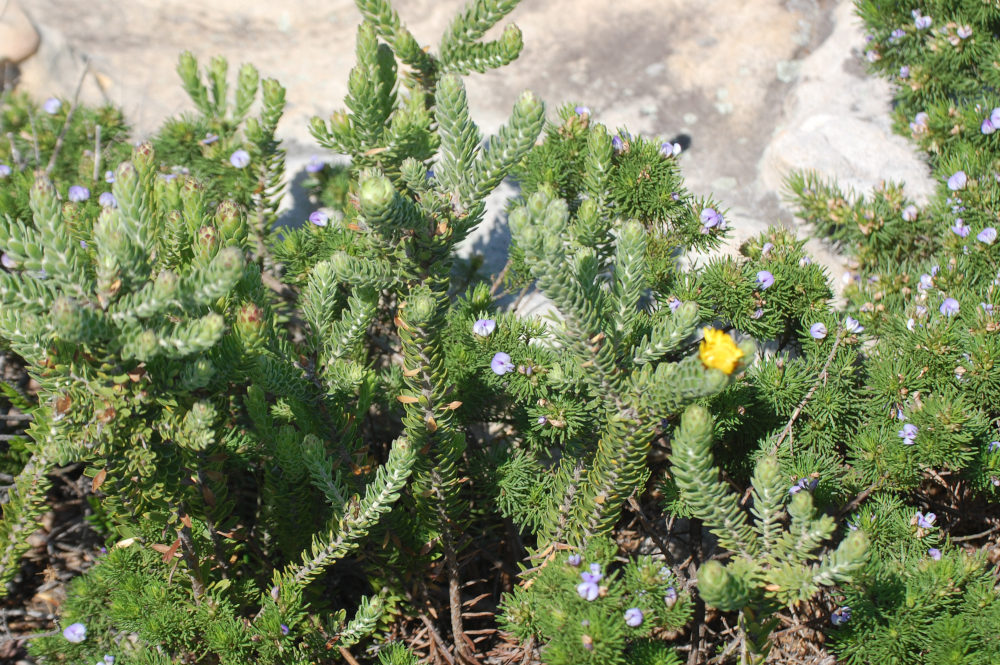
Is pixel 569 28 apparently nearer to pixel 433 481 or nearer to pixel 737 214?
pixel 737 214

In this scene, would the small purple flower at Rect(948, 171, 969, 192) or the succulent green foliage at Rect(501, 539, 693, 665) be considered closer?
the succulent green foliage at Rect(501, 539, 693, 665)

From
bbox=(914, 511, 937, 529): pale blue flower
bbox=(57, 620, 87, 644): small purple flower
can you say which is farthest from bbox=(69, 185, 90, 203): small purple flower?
bbox=(914, 511, 937, 529): pale blue flower

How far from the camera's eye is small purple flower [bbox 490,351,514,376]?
2348 mm

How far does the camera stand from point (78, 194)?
2.99 metres

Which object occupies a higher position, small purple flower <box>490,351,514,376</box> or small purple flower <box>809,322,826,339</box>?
small purple flower <box>490,351,514,376</box>

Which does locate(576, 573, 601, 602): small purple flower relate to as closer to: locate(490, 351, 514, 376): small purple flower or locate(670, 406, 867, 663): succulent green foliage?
locate(670, 406, 867, 663): succulent green foliage

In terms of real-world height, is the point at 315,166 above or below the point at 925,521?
above

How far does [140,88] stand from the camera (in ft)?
14.5

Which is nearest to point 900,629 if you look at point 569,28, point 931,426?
point 931,426

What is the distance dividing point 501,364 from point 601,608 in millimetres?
748

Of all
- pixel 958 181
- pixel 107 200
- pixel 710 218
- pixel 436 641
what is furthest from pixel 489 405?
pixel 958 181

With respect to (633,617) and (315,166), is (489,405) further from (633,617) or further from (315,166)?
(315,166)

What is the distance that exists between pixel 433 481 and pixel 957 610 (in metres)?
1.49

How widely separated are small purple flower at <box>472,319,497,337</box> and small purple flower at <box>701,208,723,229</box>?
2.79ft
